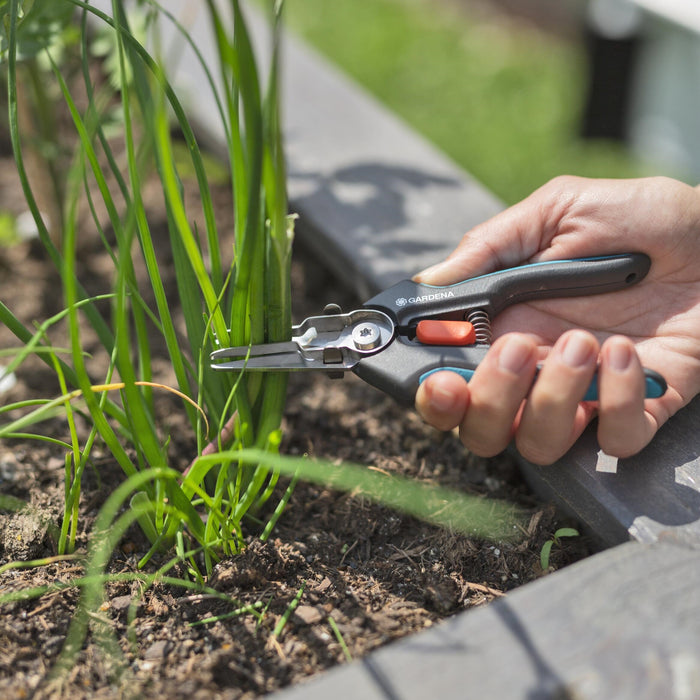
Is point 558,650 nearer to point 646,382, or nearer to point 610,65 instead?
point 646,382

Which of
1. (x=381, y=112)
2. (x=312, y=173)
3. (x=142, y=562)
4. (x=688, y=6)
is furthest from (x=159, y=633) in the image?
(x=688, y=6)

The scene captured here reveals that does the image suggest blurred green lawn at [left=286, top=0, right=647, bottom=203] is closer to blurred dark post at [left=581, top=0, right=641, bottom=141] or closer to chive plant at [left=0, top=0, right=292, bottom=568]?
blurred dark post at [left=581, top=0, right=641, bottom=141]

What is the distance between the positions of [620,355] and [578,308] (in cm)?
30

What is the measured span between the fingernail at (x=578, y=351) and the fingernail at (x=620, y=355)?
0.02 m

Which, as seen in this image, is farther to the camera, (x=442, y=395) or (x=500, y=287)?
(x=500, y=287)

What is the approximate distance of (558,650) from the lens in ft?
2.28

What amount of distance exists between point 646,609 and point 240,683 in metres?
0.44

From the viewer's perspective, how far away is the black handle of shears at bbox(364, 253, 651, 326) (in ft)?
3.43

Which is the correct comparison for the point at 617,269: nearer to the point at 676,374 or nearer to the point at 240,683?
the point at 676,374

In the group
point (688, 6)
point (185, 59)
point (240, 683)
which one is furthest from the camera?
point (688, 6)

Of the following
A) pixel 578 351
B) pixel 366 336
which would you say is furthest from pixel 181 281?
pixel 578 351

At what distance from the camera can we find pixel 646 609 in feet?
2.40

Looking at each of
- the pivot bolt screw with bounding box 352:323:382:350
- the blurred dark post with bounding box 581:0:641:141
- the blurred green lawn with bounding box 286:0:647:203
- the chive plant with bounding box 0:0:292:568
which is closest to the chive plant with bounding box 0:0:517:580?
the chive plant with bounding box 0:0:292:568

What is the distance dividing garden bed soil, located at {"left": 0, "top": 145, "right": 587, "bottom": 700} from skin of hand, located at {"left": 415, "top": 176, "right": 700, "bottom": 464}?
16cm
